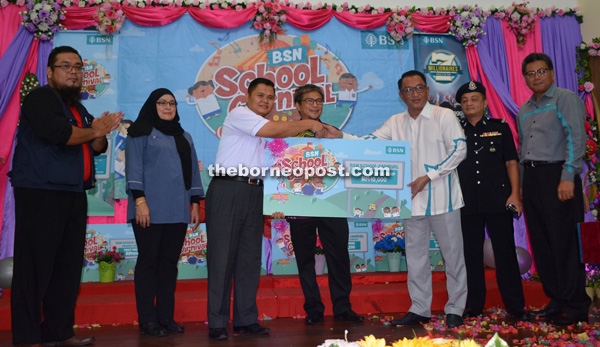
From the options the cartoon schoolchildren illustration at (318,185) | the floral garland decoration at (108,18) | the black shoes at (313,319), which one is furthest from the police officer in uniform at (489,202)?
the floral garland decoration at (108,18)

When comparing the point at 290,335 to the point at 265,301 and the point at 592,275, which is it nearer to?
the point at 265,301

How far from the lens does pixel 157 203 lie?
10.8 feet

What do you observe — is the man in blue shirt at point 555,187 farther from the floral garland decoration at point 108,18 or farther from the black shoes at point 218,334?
the floral garland decoration at point 108,18

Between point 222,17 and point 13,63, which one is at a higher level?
point 222,17

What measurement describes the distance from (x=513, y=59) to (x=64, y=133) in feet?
17.8

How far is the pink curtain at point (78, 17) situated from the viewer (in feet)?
17.8

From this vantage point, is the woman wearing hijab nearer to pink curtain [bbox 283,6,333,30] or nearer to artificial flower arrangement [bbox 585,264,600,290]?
pink curtain [bbox 283,6,333,30]

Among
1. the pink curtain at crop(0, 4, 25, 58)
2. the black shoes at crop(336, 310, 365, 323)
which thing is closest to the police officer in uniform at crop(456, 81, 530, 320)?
the black shoes at crop(336, 310, 365, 323)

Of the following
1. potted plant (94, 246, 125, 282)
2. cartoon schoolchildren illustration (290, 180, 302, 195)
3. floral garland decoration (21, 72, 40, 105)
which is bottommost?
potted plant (94, 246, 125, 282)

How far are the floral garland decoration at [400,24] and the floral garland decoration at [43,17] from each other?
3.81 metres

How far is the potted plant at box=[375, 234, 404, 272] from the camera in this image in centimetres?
544

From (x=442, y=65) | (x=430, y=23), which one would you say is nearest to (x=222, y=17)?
(x=430, y=23)

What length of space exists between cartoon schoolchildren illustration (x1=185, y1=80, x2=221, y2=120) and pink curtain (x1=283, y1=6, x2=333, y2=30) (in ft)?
4.29

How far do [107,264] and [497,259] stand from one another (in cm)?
374
